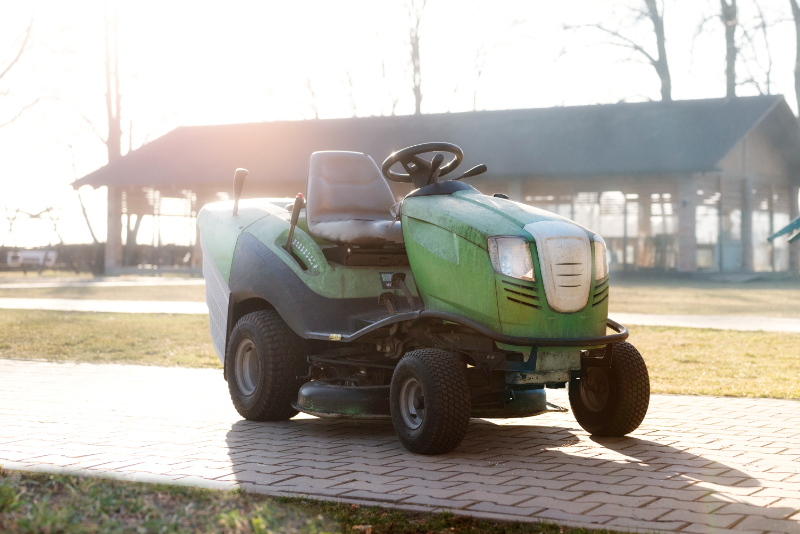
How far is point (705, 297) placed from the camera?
21250mm

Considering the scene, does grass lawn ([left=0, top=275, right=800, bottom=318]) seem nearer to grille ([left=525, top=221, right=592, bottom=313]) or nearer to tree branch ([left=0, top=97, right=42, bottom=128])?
grille ([left=525, top=221, right=592, bottom=313])

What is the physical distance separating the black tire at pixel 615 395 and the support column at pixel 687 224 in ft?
79.4

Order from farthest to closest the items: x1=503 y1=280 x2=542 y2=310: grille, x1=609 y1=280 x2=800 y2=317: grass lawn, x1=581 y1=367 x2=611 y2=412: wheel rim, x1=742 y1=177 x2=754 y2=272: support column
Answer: x1=742 y1=177 x2=754 y2=272: support column → x1=609 y1=280 x2=800 y2=317: grass lawn → x1=581 y1=367 x2=611 y2=412: wheel rim → x1=503 y1=280 x2=542 y2=310: grille

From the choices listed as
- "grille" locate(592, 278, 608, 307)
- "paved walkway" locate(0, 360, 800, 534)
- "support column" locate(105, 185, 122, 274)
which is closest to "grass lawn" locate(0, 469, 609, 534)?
"paved walkway" locate(0, 360, 800, 534)

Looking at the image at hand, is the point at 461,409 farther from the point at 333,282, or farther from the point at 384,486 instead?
the point at 333,282

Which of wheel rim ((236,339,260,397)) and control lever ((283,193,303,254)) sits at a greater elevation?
control lever ((283,193,303,254))

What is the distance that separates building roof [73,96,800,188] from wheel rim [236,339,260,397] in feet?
78.6

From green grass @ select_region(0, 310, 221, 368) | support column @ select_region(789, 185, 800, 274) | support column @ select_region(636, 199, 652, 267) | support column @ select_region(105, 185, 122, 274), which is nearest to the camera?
green grass @ select_region(0, 310, 221, 368)

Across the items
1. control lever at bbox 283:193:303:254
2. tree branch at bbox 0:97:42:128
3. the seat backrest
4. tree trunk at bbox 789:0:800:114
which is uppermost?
tree trunk at bbox 789:0:800:114

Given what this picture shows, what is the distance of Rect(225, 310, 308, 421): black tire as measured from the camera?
6.63 meters

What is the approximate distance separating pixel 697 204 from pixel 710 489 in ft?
87.1

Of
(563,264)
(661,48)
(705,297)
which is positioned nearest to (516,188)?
(661,48)

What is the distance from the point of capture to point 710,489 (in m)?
4.71

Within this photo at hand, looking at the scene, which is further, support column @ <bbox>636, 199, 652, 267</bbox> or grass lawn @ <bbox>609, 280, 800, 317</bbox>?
support column @ <bbox>636, 199, 652, 267</bbox>
